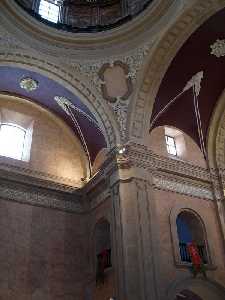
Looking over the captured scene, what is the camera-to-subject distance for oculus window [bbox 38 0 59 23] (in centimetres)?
1388

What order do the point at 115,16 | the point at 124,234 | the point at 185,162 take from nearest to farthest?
the point at 124,234 → the point at 185,162 → the point at 115,16

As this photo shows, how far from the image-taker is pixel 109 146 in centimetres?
1258

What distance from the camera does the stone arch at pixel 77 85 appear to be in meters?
12.3

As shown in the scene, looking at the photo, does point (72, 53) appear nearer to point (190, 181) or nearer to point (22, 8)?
point (22, 8)

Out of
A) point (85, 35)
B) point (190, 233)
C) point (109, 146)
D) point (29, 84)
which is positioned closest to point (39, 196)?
point (109, 146)

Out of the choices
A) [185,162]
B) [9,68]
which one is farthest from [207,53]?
[9,68]

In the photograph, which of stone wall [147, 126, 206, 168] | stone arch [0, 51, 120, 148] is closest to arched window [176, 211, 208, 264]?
stone wall [147, 126, 206, 168]

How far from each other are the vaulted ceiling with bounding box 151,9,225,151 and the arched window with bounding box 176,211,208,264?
315cm

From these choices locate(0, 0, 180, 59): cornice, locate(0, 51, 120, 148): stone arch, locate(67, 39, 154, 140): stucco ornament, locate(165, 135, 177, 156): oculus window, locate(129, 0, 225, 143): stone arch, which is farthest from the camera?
locate(165, 135, 177, 156): oculus window

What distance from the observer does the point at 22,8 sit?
1220 cm

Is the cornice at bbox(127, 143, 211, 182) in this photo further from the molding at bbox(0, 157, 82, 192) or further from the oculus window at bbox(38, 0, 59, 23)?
the oculus window at bbox(38, 0, 59, 23)

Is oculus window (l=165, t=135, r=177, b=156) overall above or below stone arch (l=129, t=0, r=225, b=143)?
below

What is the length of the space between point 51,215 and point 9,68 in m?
4.97

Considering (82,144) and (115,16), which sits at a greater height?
(115,16)
